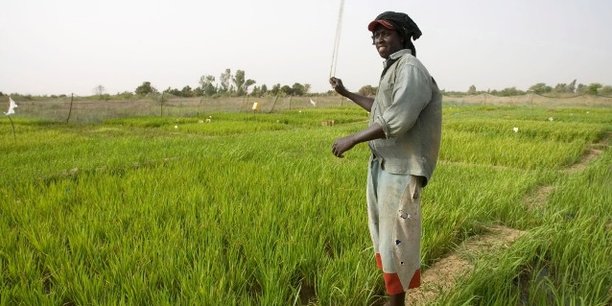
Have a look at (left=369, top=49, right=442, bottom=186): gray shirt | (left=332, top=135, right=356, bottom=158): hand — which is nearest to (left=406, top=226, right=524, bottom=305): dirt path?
(left=369, top=49, right=442, bottom=186): gray shirt

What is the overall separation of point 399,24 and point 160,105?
1713 cm

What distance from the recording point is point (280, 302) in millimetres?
1621

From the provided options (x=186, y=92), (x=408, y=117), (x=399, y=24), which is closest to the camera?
(x=408, y=117)

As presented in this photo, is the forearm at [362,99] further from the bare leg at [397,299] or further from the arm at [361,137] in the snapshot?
the bare leg at [397,299]

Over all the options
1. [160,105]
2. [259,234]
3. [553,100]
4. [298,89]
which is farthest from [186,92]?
[259,234]

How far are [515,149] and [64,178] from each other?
6.14 m

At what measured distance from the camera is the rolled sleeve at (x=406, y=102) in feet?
4.38

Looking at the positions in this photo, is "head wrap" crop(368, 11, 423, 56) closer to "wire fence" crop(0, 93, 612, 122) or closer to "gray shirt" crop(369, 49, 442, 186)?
"gray shirt" crop(369, 49, 442, 186)

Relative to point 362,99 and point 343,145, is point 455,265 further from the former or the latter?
point 343,145

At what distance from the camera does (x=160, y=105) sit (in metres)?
17.2

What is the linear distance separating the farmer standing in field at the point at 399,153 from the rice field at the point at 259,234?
33 centimetres

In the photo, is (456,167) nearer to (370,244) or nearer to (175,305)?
(370,244)

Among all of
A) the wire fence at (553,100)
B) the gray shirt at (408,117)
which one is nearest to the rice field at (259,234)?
the gray shirt at (408,117)

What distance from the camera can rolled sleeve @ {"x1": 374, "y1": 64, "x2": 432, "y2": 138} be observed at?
4.38ft
